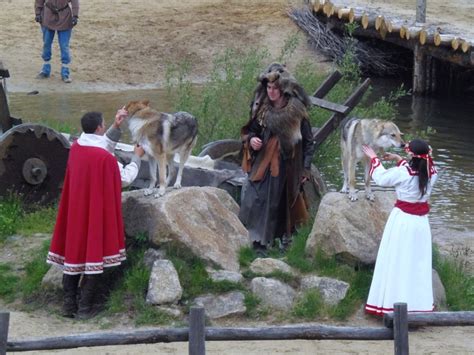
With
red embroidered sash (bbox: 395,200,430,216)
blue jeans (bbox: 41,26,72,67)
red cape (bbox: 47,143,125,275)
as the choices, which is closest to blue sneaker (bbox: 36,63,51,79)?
blue jeans (bbox: 41,26,72,67)

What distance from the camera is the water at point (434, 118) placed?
1462 cm

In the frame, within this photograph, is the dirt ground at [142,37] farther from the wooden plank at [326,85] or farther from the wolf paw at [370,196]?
the wolf paw at [370,196]

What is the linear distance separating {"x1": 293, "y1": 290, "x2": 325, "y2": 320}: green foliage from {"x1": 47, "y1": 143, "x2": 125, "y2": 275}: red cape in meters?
1.57

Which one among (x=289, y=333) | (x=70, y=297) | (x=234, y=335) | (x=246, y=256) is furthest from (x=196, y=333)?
(x=246, y=256)

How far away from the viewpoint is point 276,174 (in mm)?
9977

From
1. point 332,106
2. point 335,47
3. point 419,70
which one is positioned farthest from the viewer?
point 335,47

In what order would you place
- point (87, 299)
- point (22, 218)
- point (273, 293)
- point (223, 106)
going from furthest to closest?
point (223, 106)
point (22, 218)
point (273, 293)
point (87, 299)

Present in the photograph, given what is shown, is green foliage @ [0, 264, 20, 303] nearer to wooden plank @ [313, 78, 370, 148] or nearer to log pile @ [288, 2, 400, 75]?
wooden plank @ [313, 78, 370, 148]

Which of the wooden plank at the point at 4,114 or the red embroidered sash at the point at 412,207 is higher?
the wooden plank at the point at 4,114

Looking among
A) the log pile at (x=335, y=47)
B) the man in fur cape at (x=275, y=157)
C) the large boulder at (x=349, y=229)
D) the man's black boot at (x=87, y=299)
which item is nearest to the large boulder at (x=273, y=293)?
the large boulder at (x=349, y=229)

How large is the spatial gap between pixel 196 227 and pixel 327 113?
415 centimetres

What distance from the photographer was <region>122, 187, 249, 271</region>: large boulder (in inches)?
370

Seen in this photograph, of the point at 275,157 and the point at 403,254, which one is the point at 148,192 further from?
the point at 403,254

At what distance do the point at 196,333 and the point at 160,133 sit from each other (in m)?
3.17
